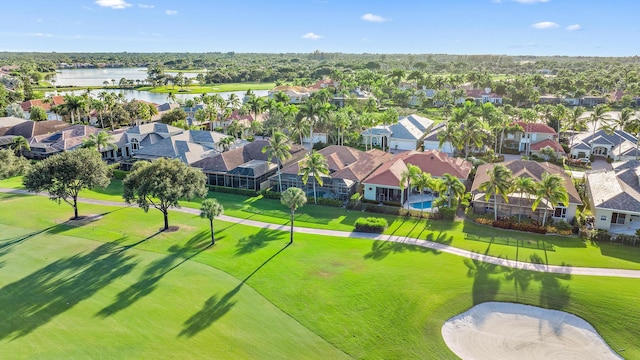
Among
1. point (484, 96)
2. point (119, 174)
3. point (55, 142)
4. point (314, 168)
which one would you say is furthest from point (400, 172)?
point (484, 96)

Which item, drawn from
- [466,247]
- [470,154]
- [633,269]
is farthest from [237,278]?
[470,154]

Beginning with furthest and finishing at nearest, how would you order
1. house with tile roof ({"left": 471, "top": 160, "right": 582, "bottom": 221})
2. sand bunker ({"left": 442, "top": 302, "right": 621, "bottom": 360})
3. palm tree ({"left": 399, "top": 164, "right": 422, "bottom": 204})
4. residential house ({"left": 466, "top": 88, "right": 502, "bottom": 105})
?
residential house ({"left": 466, "top": 88, "right": 502, "bottom": 105}) → palm tree ({"left": 399, "top": 164, "right": 422, "bottom": 204}) → house with tile roof ({"left": 471, "top": 160, "right": 582, "bottom": 221}) → sand bunker ({"left": 442, "top": 302, "right": 621, "bottom": 360})

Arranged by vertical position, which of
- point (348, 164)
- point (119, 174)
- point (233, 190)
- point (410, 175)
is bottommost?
point (233, 190)

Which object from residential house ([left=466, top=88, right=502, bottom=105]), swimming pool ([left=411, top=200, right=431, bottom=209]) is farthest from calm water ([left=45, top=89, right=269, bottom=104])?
swimming pool ([left=411, top=200, right=431, bottom=209])

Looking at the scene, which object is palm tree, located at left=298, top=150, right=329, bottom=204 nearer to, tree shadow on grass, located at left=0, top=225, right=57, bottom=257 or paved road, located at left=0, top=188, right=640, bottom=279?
paved road, located at left=0, top=188, right=640, bottom=279

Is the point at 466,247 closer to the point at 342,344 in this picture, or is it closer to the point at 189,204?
the point at 342,344

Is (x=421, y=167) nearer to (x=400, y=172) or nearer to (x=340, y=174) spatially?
(x=400, y=172)

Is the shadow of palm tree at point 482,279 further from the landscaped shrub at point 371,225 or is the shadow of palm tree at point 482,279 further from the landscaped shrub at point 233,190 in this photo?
the landscaped shrub at point 233,190
